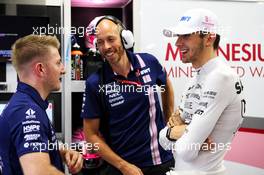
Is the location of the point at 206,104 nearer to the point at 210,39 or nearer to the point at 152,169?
the point at 210,39

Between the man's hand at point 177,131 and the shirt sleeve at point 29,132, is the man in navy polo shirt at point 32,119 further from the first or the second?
the man's hand at point 177,131

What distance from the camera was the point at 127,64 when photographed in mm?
2080

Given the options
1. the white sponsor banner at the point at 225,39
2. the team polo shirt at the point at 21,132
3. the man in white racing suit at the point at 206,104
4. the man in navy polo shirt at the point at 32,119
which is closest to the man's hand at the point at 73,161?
the man in navy polo shirt at the point at 32,119

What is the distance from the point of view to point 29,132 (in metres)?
1.28

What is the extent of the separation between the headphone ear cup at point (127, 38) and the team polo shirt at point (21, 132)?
761mm

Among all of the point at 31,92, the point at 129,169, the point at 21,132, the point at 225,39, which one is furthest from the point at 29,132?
the point at 225,39

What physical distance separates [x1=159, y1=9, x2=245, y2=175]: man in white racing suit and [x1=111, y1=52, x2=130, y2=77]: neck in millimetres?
487

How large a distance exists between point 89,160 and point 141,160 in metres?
0.36

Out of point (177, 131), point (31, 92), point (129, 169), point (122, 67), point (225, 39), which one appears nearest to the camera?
point (31, 92)

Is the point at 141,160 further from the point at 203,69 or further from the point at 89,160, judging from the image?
the point at 203,69

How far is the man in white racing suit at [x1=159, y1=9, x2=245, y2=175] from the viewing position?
1474mm

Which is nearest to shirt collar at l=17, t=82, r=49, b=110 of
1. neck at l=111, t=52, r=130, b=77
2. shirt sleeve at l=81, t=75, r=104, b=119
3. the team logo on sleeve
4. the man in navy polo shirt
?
the man in navy polo shirt

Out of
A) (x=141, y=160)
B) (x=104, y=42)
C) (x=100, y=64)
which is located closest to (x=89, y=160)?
(x=141, y=160)

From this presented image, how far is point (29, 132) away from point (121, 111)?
0.78m
